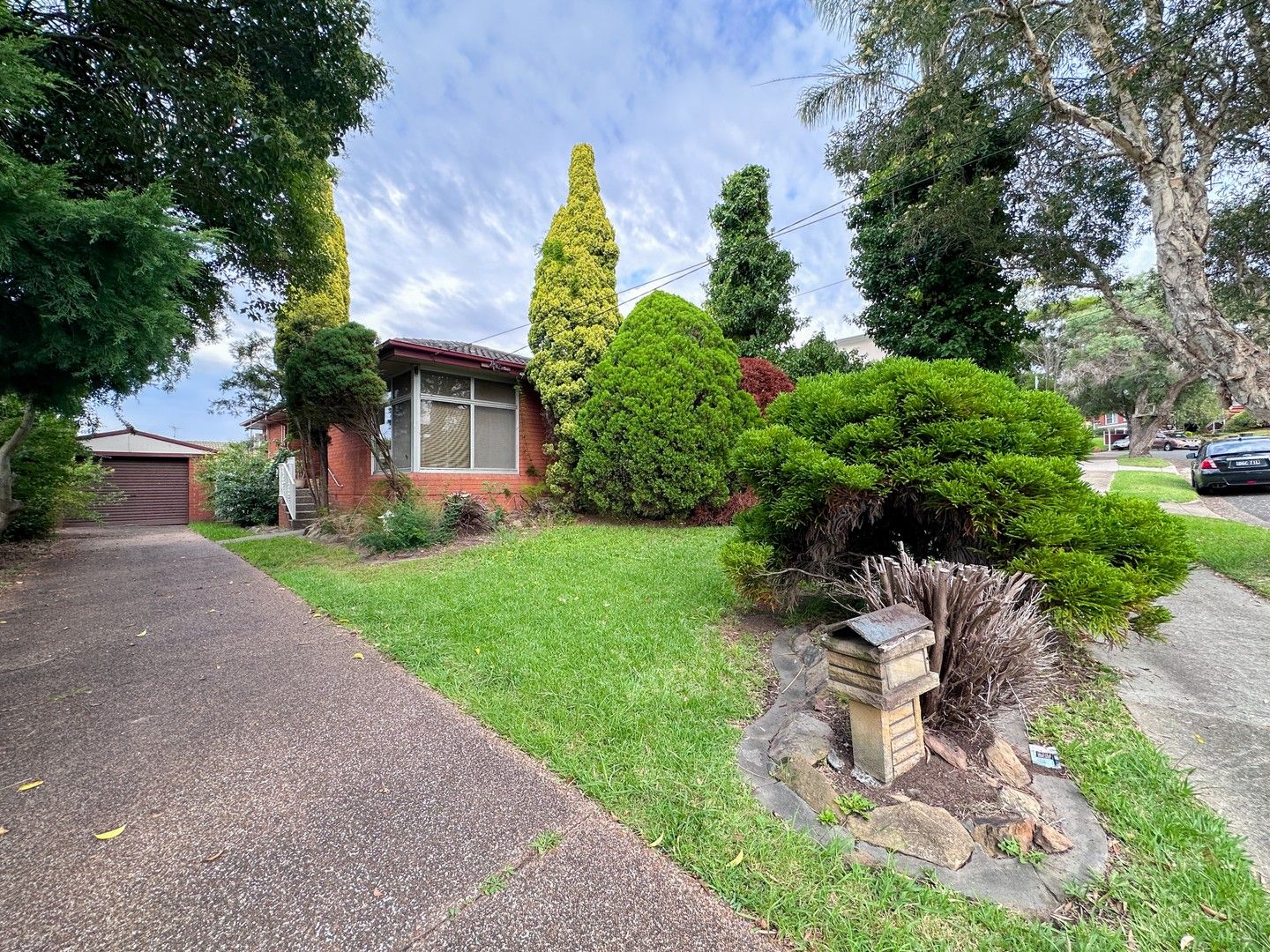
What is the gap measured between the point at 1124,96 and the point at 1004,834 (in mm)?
8185

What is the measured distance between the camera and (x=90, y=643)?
12.5 ft

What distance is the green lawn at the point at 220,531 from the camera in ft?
34.8

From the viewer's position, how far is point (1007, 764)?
2.04 m

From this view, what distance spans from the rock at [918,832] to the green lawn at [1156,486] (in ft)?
36.3

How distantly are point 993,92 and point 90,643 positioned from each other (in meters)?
11.9

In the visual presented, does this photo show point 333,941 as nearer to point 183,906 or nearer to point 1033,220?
point 183,906

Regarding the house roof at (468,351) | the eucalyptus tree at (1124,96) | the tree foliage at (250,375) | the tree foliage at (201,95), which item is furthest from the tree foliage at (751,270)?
the tree foliage at (250,375)

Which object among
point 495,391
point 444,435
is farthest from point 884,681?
point 495,391

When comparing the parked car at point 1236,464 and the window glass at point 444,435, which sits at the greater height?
the window glass at point 444,435

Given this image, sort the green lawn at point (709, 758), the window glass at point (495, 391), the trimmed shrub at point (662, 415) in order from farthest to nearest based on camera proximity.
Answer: the window glass at point (495, 391)
the trimmed shrub at point (662, 415)
the green lawn at point (709, 758)

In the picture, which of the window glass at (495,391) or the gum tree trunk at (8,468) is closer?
the gum tree trunk at (8,468)

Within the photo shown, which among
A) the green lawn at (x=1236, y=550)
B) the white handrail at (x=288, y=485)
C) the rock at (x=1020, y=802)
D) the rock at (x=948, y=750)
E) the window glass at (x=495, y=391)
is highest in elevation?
the window glass at (x=495, y=391)

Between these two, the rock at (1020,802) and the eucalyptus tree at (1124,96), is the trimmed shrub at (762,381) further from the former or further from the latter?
the rock at (1020,802)

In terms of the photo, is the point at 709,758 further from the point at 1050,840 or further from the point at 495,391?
the point at 495,391
